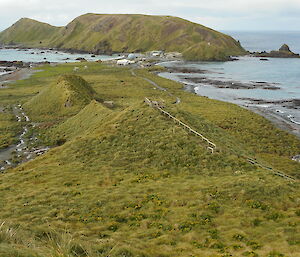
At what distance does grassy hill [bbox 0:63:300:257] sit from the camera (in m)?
19.0

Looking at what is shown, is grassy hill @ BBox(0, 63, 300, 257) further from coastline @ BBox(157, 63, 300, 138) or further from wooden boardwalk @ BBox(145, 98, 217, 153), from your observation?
coastline @ BBox(157, 63, 300, 138)

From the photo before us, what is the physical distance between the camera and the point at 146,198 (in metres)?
27.7

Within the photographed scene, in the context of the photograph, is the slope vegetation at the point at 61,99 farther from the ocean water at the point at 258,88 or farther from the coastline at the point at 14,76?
the ocean water at the point at 258,88

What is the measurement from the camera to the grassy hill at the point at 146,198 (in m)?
19.0

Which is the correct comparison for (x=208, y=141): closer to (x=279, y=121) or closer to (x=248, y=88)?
(x=279, y=121)

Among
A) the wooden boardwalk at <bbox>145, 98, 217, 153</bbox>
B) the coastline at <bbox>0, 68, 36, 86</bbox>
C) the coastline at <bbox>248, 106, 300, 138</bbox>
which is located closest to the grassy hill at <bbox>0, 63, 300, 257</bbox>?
the wooden boardwalk at <bbox>145, 98, 217, 153</bbox>

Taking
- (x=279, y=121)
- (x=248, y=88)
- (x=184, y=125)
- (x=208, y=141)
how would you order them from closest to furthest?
(x=208, y=141) < (x=184, y=125) < (x=279, y=121) < (x=248, y=88)

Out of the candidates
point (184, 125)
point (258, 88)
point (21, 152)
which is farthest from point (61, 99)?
point (258, 88)

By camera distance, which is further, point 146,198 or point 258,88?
point 258,88

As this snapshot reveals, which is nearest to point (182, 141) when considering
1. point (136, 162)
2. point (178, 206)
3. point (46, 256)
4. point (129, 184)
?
point (136, 162)

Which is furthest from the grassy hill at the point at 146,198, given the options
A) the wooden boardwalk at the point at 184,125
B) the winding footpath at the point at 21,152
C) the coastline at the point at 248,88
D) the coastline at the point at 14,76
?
the coastline at the point at 14,76

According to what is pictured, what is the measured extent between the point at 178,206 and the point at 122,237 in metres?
6.86

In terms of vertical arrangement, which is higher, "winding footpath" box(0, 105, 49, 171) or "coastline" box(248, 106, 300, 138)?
"coastline" box(248, 106, 300, 138)

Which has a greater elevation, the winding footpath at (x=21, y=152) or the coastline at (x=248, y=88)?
the coastline at (x=248, y=88)
